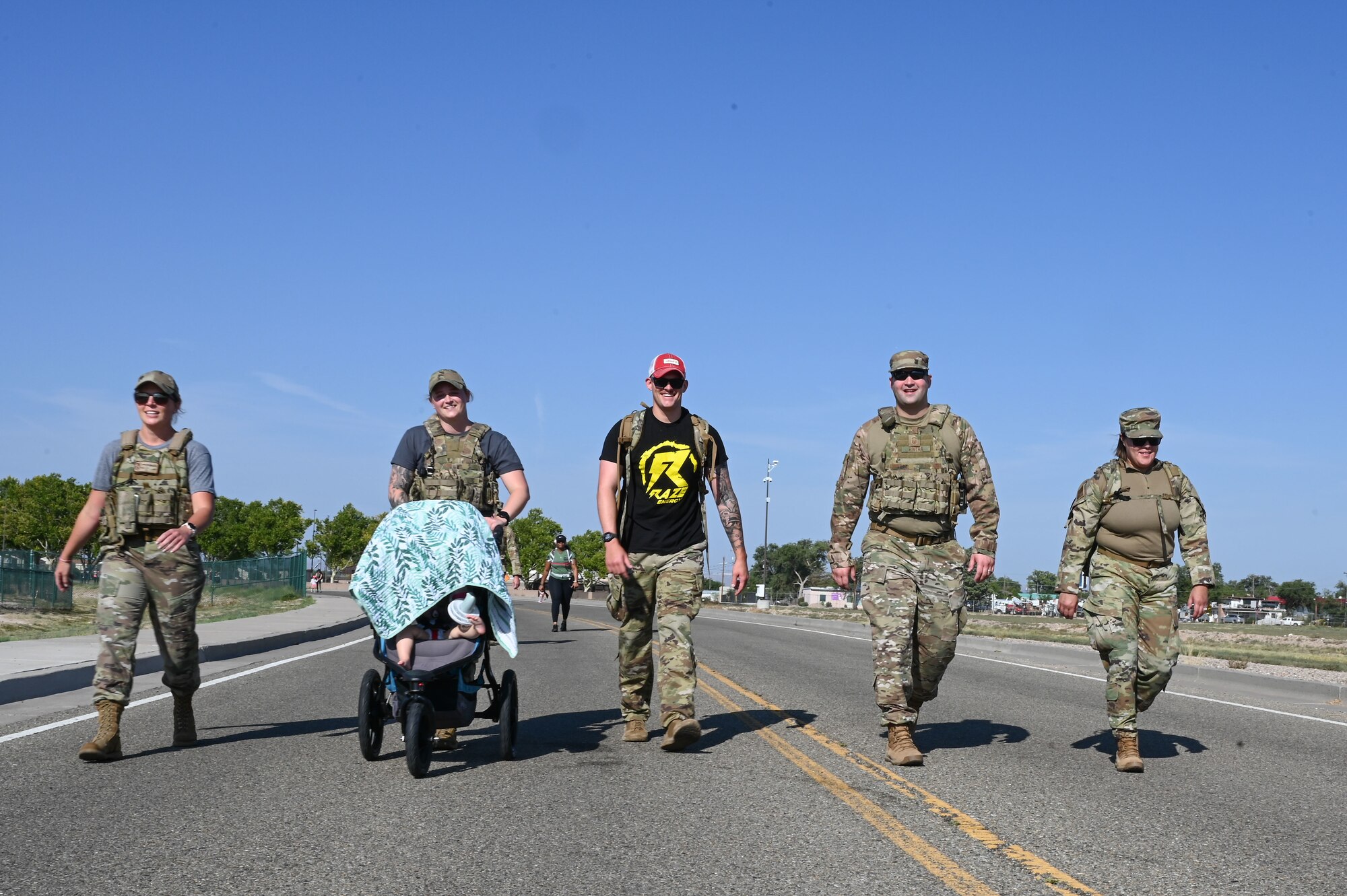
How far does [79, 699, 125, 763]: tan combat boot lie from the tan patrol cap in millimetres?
2689

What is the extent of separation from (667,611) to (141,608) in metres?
3.25

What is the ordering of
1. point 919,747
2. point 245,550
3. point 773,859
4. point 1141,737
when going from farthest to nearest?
point 245,550 → point 1141,737 → point 919,747 → point 773,859

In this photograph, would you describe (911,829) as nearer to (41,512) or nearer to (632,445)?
(632,445)

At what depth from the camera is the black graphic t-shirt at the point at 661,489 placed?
27.3ft

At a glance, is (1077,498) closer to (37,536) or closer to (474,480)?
(474,480)

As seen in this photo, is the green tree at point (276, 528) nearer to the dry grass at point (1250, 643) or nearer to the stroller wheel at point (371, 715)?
the dry grass at point (1250, 643)

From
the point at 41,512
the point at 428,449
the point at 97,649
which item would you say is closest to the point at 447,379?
the point at 428,449

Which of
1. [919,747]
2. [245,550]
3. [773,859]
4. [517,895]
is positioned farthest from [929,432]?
[245,550]

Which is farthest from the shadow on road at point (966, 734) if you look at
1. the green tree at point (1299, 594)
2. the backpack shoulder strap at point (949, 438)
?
the green tree at point (1299, 594)

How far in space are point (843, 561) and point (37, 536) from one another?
122 m

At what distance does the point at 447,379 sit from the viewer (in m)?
8.20

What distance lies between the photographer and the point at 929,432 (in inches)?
A: 326

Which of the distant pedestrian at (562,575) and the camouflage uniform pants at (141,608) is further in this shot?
the distant pedestrian at (562,575)

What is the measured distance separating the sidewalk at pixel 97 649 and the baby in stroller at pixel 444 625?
5.79 meters
